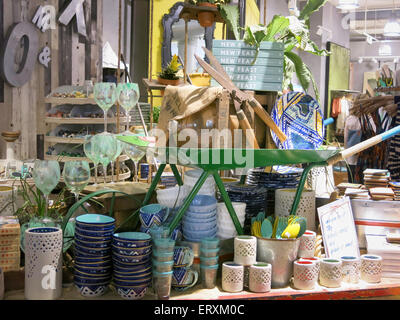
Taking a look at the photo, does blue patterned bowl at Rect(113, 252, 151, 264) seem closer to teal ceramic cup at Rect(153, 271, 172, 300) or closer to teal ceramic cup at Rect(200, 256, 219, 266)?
teal ceramic cup at Rect(153, 271, 172, 300)

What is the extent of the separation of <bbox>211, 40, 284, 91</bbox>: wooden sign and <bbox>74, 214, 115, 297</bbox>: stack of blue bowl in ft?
2.82

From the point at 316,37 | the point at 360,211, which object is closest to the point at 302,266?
the point at 360,211

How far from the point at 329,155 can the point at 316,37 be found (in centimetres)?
1012

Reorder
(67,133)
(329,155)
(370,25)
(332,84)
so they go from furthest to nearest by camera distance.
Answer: (370,25) < (332,84) < (67,133) < (329,155)

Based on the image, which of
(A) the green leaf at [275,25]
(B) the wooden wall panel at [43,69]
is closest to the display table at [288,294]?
(A) the green leaf at [275,25]

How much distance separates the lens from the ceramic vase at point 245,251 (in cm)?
180

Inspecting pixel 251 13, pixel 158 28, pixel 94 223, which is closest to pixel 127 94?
pixel 94 223

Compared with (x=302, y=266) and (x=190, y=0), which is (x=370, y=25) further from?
(x=302, y=266)

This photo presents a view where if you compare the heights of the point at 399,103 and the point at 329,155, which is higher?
the point at 399,103

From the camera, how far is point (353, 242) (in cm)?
215

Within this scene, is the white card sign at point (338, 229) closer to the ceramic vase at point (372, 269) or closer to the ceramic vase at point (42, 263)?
the ceramic vase at point (372, 269)

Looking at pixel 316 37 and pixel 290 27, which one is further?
pixel 316 37

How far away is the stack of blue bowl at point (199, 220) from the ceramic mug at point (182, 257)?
0.36ft
